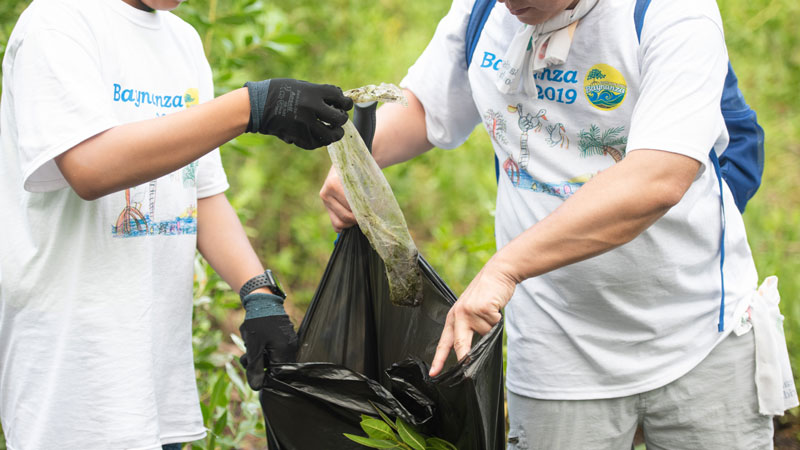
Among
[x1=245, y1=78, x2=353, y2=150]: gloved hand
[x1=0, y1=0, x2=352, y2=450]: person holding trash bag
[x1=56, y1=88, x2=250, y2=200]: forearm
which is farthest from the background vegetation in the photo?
[x1=56, y1=88, x2=250, y2=200]: forearm

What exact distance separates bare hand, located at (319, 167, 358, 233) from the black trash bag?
29mm

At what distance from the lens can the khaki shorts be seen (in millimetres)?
1643

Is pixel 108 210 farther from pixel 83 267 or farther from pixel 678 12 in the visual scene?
pixel 678 12

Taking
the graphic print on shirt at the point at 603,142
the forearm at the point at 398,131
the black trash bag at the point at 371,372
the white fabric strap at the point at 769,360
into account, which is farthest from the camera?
the forearm at the point at 398,131

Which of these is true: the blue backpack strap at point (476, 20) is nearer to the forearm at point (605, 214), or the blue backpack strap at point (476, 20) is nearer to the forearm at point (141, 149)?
the forearm at point (605, 214)

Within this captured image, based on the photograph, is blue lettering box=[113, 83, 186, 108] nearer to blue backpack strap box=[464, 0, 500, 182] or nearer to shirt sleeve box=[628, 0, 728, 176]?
blue backpack strap box=[464, 0, 500, 182]

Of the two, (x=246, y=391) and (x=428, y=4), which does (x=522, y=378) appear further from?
(x=428, y=4)

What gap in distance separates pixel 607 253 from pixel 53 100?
1.08 meters

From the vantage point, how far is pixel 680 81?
133 cm

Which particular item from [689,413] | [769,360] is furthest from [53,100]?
[769,360]

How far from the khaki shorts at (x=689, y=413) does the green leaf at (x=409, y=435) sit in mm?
352

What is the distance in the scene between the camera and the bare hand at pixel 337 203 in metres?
1.68

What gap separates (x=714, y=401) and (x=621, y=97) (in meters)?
0.69

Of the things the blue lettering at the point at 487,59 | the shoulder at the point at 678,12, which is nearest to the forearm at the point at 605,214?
the shoulder at the point at 678,12
